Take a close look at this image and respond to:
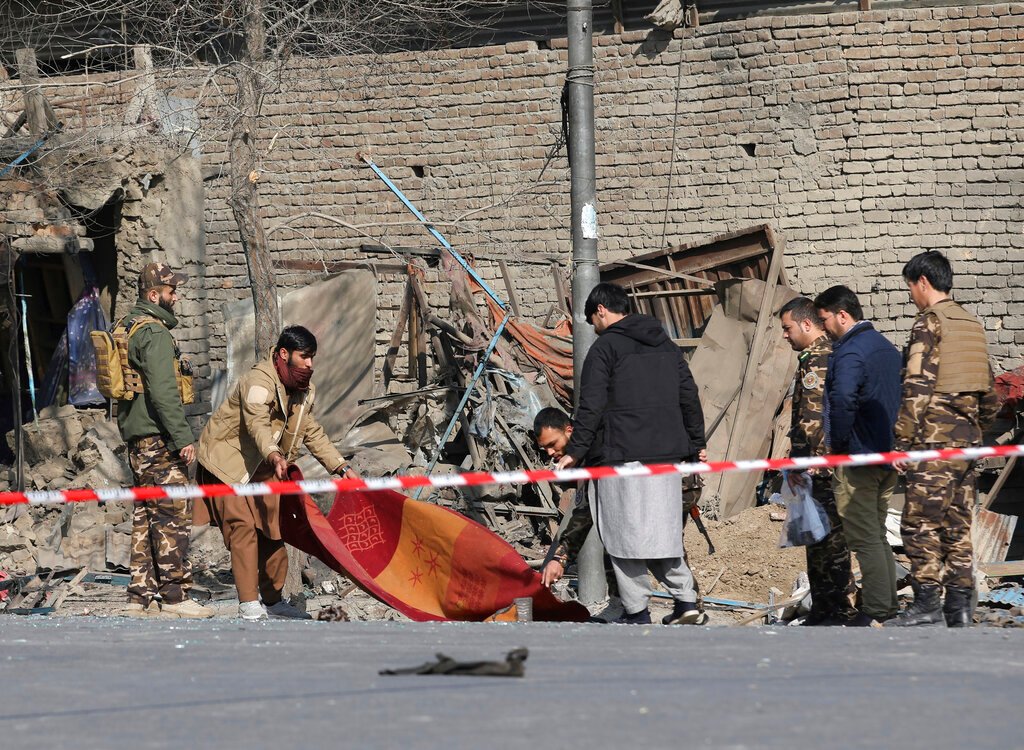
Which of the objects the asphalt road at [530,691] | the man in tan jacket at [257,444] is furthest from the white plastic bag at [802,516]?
the man in tan jacket at [257,444]

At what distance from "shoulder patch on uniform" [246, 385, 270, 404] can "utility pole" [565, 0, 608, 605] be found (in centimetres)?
233

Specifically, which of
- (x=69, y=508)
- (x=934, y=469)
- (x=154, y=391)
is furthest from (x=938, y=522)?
(x=69, y=508)

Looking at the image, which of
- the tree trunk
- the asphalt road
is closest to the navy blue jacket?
the asphalt road

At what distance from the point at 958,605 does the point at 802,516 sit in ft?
2.52

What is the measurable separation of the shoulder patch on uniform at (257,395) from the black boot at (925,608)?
303 centimetres

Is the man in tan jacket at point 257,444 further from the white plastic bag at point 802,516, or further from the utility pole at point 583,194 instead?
the white plastic bag at point 802,516

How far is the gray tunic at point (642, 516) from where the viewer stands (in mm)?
6020

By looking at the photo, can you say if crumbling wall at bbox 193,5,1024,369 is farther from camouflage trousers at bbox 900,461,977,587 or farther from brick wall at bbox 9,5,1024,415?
camouflage trousers at bbox 900,461,977,587

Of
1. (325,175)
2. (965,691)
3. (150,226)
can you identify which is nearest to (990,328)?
(325,175)

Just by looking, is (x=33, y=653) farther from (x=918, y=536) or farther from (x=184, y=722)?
(x=918, y=536)

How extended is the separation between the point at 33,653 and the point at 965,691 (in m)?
3.02

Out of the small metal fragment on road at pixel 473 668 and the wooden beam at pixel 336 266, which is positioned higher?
the wooden beam at pixel 336 266

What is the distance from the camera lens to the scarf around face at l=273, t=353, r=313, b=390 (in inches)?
261

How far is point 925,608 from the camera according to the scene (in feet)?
19.5
